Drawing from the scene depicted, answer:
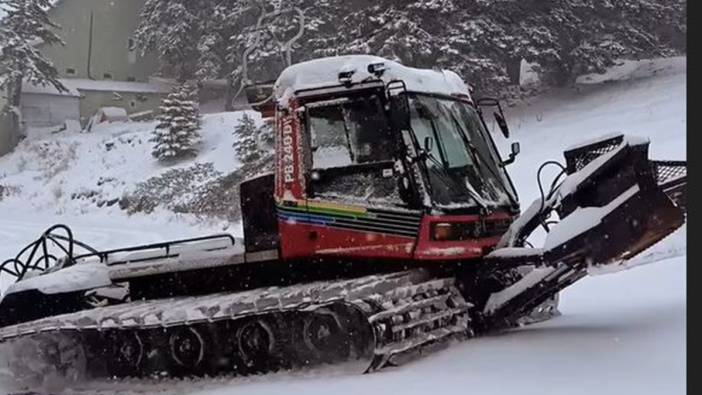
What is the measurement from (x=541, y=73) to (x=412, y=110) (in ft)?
11.6

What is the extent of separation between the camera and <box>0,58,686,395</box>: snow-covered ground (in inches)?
113

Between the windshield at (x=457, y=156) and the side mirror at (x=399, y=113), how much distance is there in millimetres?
105

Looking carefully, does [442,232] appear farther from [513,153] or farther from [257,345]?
[257,345]

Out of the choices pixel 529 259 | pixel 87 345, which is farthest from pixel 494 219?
pixel 87 345

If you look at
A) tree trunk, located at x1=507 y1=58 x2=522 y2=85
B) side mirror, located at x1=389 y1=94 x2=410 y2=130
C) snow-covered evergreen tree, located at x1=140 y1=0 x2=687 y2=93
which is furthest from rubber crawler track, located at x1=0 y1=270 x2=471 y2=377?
tree trunk, located at x1=507 y1=58 x2=522 y2=85

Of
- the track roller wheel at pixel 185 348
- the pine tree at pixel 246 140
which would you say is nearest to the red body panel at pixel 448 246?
the track roller wheel at pixel 185 348

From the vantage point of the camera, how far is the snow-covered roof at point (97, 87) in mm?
5309

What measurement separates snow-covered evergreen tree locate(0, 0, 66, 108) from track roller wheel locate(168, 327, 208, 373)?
2273mm

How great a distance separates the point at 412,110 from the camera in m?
3.69

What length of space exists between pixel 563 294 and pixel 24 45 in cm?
357

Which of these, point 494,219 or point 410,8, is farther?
point 410,8

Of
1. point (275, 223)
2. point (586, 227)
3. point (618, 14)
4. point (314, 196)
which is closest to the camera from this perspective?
point (586, 227)

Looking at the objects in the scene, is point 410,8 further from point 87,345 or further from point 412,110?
point 87,345

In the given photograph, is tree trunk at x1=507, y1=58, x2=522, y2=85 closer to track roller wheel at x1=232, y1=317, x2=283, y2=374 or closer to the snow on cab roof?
the snow on cab roof
